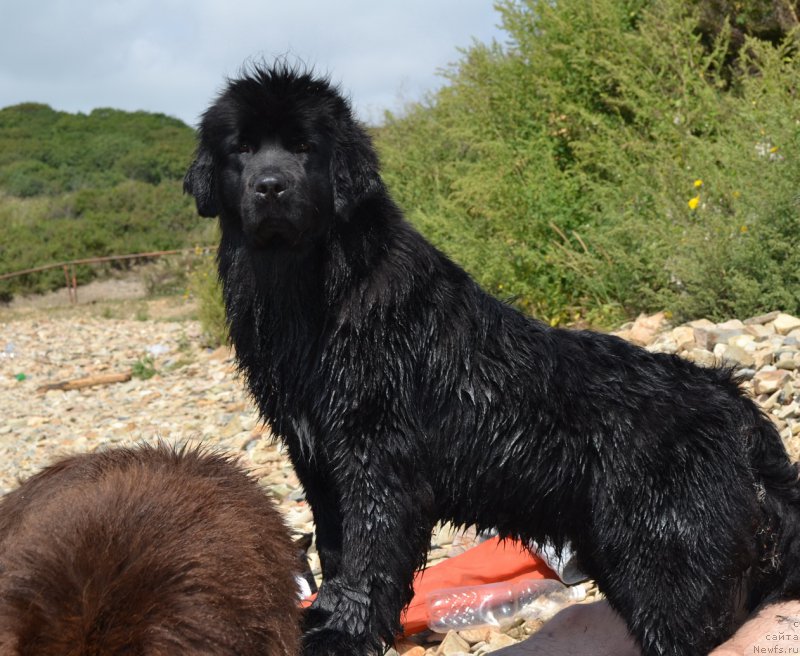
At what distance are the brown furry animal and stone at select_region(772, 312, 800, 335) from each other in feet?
17.2

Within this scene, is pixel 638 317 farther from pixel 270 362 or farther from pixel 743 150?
pixel 270 362

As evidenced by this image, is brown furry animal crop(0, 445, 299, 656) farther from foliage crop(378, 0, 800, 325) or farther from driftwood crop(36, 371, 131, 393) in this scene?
driftwood crop(36, 371, 131, 393)

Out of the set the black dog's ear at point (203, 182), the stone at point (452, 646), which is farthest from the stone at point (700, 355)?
the black dog's ear at point (203, 182)

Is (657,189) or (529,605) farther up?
(657,189)

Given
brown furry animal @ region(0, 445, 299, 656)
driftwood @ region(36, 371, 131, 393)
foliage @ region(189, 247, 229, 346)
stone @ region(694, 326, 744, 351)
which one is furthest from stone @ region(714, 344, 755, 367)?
driftwood @ region(36, 371, 131, 393)

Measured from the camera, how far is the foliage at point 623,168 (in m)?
8.09

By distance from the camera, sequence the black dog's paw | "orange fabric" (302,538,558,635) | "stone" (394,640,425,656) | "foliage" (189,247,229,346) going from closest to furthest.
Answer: the black dog's paw
"stone" (394,640,425,656)
"orange fabric" (302,538,558,635)
"foliage" (189,247,229,346)

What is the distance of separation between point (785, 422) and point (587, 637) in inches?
104

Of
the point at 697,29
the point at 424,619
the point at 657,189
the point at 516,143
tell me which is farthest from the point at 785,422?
the point at 697,29

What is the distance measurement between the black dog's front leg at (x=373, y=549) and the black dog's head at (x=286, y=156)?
912 mm

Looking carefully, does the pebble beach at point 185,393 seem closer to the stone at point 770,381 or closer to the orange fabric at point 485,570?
the stone at point 770,381

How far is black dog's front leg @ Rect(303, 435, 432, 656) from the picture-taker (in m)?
3.38

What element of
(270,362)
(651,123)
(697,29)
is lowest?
(270,362)

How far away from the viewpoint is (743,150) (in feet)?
28.9
